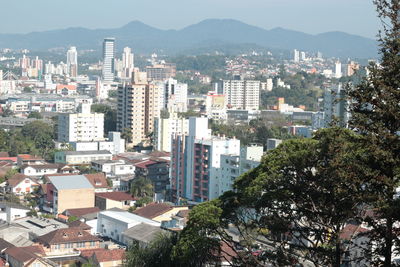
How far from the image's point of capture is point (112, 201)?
53.4ft

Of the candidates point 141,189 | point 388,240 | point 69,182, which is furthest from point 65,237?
point 388,240

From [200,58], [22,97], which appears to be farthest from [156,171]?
[200,58]

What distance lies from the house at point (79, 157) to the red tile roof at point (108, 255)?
12.2 m

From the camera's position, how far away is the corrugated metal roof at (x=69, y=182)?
53.3 ft

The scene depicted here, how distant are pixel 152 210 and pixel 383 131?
1042 cm

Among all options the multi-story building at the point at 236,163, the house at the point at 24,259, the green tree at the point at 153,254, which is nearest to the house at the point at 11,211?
the house at the point at 24,259

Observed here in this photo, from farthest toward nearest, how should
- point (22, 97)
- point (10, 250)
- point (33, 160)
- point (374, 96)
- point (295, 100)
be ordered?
point (295, 100), point (22, 97), point (33, 160), point (10, 250), point (374, 96)

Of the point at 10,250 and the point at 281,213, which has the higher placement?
the point at 281,213

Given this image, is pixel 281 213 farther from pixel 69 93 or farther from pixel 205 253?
pixel 69 93

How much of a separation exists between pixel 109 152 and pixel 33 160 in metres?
2.62

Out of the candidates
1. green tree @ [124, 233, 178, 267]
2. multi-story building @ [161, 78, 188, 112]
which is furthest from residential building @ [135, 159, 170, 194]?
multi-story building @ [161, 78, 188, 112]

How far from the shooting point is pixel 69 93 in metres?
54.9

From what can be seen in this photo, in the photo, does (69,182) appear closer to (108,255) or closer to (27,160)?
(108,255)

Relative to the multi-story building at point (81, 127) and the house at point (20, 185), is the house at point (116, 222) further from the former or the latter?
the multi-story building at point (81, 127)
